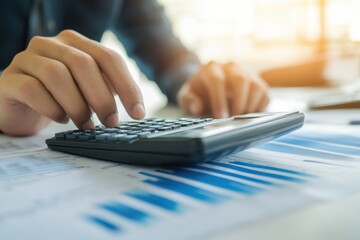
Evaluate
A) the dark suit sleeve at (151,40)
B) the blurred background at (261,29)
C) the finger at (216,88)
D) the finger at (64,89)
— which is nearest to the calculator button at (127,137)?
the finger at (64,89)

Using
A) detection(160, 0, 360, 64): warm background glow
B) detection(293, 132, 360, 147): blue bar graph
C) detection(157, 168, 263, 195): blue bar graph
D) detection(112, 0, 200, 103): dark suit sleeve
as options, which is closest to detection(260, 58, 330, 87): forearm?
detection(112, 0, 200, 103): dark suit sleeve

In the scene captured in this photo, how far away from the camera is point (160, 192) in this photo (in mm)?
241

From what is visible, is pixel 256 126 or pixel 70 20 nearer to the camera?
pixel 256 126

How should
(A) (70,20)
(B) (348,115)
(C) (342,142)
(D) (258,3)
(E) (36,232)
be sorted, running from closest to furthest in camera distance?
(E) (36,232)
(C) (342,142)
(B) (348,115)
(A) (70,20)
(D) (258,3)

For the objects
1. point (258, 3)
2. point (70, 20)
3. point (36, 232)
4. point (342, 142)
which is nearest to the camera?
point (36, 232)

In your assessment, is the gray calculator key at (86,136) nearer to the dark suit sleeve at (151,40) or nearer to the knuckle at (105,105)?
the knuckle at (105,105)

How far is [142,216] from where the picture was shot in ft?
0.66

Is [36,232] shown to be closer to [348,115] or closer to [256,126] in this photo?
[256,126]

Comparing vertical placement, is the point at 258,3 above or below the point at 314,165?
above

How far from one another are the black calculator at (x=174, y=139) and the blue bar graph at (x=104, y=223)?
8 cm

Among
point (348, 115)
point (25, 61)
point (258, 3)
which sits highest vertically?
point (258, 3)

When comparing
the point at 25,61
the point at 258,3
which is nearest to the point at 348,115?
the point at 25,61

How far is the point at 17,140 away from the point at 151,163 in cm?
24

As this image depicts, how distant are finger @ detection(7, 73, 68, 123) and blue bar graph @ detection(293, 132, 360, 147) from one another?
0.25 m
